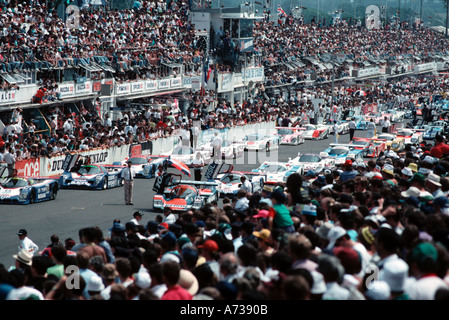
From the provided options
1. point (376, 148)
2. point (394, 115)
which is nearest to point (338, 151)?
point (376, 148)

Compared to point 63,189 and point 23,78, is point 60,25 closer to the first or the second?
point 23,78

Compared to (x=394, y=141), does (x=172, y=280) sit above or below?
above

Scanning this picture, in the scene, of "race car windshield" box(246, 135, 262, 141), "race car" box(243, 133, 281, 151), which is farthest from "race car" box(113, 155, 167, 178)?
"race car windshield" box(246, 135, 262, 141)

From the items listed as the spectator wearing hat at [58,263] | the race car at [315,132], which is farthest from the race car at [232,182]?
the race car at [315,132]

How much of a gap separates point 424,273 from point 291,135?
3661cm

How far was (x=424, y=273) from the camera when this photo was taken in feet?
23.1

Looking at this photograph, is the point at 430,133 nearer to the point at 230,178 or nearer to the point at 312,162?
the point at 312,162

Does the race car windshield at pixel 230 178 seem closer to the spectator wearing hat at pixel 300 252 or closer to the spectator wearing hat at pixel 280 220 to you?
the spectator wearing hat at pixel 280 220

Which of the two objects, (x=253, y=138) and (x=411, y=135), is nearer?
(x=253, y=138)

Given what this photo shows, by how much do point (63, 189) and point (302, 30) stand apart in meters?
49.1

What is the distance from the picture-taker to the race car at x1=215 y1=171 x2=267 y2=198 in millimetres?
25062

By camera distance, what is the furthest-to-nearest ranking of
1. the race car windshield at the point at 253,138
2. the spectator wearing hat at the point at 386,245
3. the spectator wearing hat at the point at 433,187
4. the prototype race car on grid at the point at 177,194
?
1. the race car windshield at the point at 253,138
2. the prototype race car on grid at the point at 177,194
3. the spectator wearing hat at the point at 433,187
4. the spectator wearing hat at the point at 386,245

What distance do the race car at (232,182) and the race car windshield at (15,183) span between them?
625 centimetres

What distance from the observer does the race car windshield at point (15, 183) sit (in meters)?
23.5
